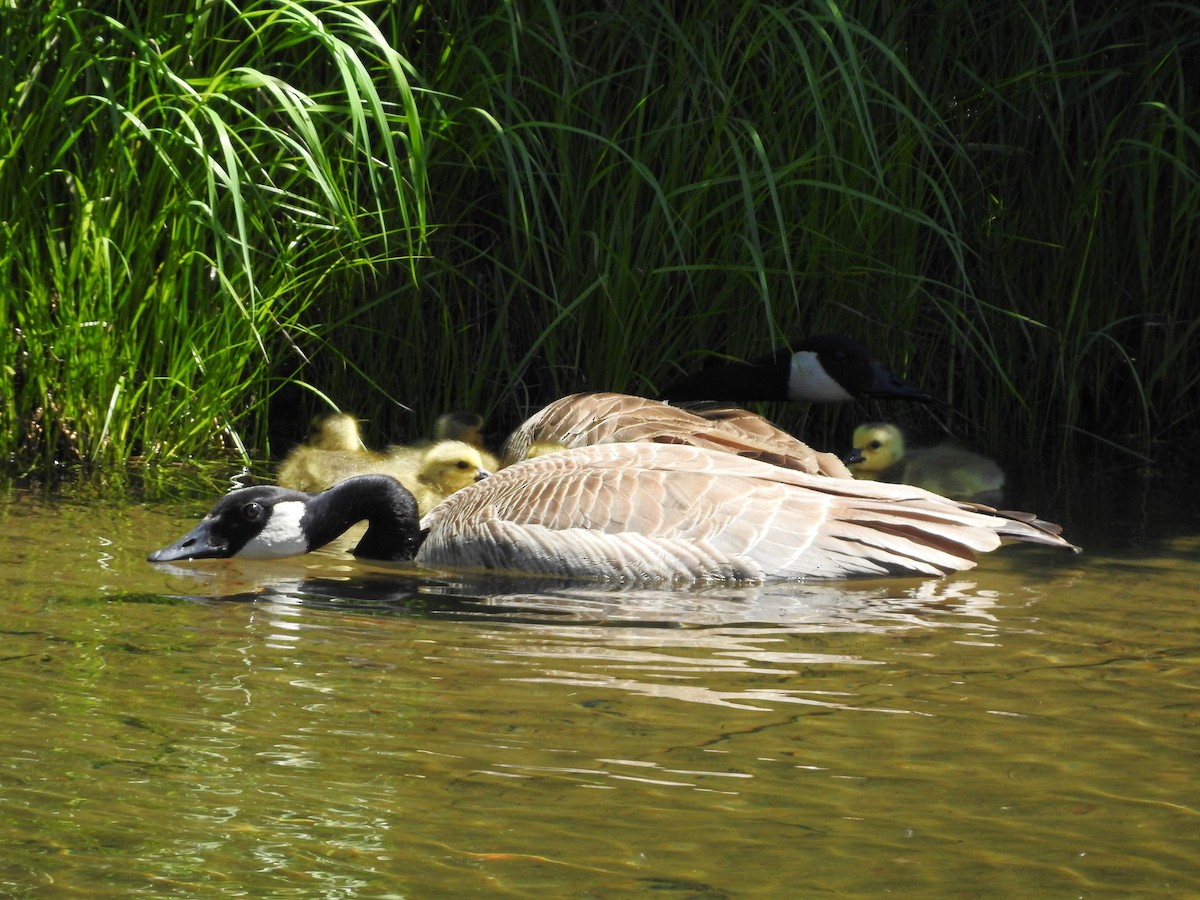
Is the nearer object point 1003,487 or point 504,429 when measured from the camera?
point 1003,487

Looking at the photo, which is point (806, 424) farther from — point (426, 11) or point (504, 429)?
point (426, 11)

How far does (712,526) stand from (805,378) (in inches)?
83.8

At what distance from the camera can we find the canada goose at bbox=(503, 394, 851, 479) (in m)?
6.15

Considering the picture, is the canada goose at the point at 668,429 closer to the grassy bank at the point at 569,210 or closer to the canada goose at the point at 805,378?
the grassy bank at the point at 569,210

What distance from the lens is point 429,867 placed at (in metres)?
2.79

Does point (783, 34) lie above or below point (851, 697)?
above

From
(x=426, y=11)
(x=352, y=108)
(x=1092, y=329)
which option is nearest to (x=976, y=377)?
(x=1092, y=329)

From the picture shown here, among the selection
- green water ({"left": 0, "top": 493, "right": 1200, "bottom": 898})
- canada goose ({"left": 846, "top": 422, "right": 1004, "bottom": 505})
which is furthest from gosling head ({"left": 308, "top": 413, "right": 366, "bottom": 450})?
canada goose ({"left": 846, "top": 422, "right": 1004, "bottom": 505})

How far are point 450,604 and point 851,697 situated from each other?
1513 millimetres

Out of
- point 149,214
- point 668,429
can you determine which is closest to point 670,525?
point 668,429

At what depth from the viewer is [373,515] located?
5.97 m

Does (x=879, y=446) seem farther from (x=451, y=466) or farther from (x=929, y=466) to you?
(x=451, y=466)

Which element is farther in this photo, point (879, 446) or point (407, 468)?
point (879, 446)

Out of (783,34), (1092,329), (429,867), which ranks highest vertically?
(783,34)
